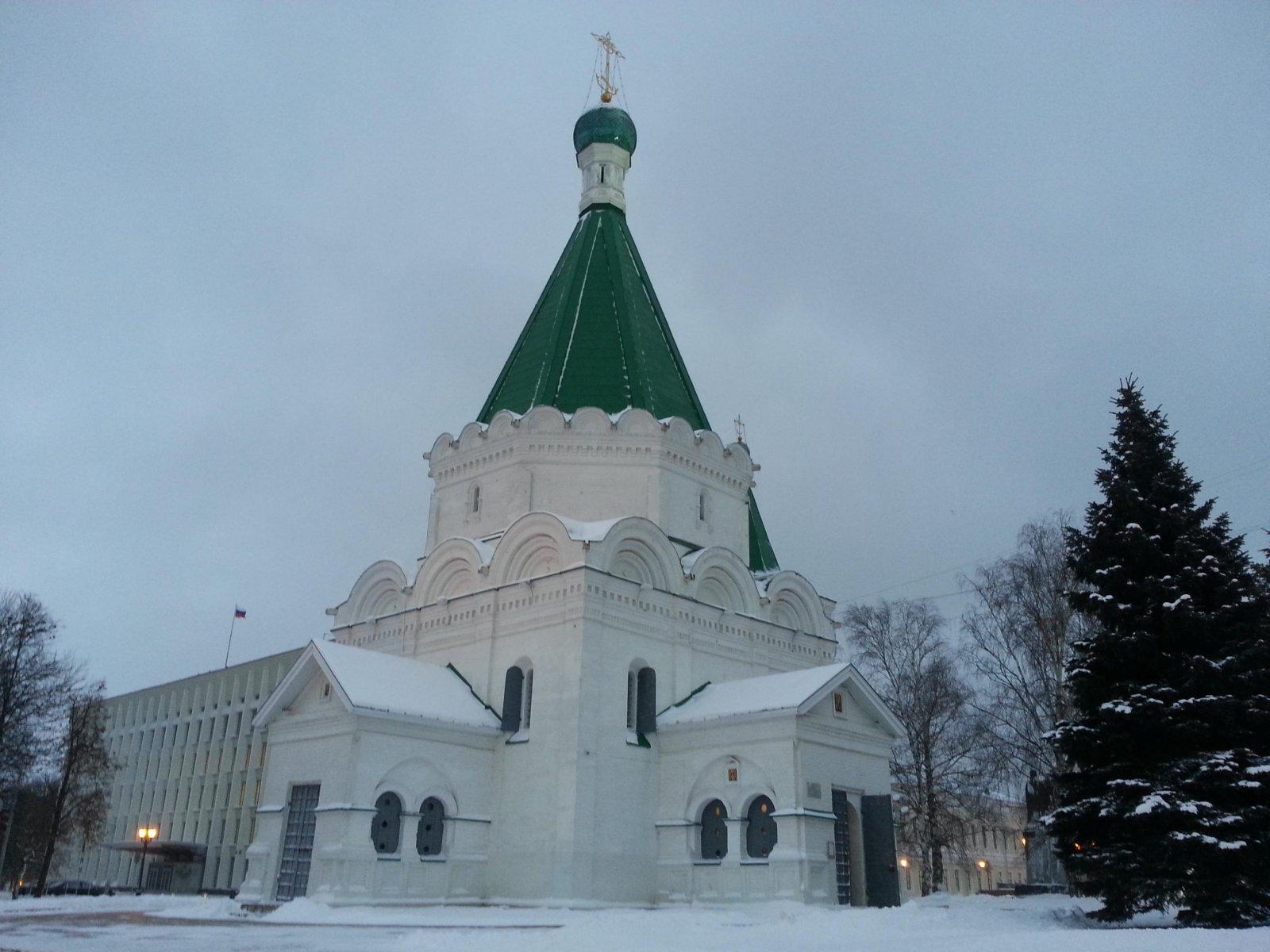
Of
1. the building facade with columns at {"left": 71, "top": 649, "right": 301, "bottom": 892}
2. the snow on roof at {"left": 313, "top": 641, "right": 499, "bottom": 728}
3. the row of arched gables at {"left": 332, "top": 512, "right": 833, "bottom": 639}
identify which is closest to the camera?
the snow on roof at {"left": 313, "top": 641, "right": 499, "bottom": 728}

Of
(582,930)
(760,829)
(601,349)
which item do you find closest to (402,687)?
(760,829)

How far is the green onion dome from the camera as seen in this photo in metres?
29.1

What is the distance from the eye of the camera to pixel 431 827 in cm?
1886

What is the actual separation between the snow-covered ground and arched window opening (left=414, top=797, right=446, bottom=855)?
4.55 ft

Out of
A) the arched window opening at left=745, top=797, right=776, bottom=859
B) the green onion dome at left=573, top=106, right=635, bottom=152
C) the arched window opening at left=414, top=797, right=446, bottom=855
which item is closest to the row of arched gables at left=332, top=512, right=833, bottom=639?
the arched window opening at left=414, top=797, right=446, bottom=855

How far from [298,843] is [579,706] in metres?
5.63

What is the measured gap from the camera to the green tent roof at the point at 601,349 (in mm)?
23969

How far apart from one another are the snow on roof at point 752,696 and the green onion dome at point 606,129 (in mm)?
16305

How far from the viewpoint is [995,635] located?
75.7ft

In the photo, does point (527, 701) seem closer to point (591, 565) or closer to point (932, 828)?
point (591, 565)

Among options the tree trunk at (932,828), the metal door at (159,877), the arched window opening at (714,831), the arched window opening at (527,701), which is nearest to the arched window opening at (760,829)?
the arched window opening at (714,831)

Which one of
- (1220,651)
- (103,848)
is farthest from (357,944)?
(103,848)

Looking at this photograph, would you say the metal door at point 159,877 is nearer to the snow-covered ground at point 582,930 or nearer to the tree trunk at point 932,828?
the snow-covered ground at point 582,930

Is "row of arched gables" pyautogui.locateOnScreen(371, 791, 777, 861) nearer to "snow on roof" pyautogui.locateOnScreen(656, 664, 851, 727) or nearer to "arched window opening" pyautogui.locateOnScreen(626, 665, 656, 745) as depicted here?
"snow on roof" pyautogui.locateOnScreen(656, 664, 851, 727)
